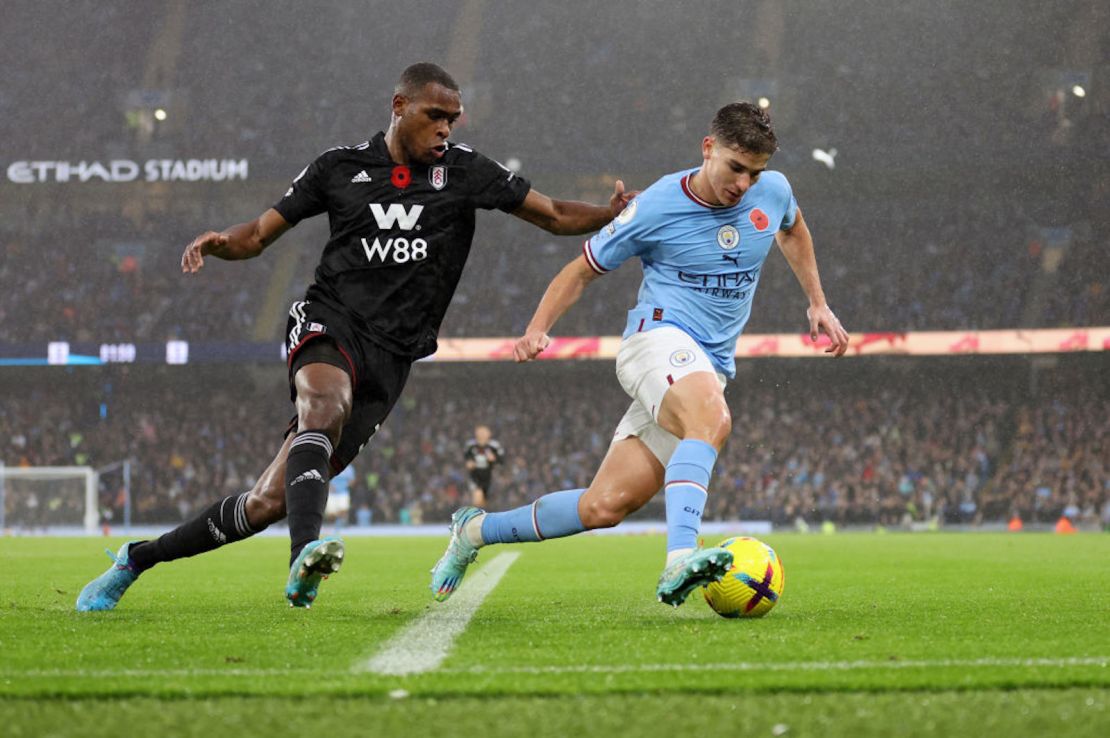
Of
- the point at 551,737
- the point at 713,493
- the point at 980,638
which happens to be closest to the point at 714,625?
the point at 980,638

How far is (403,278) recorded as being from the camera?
4871 millimetres

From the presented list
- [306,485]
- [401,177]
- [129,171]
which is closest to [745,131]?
[401,177]

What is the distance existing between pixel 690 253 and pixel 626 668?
7.58 feet

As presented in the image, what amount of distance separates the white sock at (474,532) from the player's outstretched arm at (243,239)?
132 centimetres

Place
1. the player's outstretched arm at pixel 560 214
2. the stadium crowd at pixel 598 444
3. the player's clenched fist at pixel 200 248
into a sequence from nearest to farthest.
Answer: the player's clenched fist at pixel 200 248, the player's outstretched arm at pixel 560 214, the stadium crowd at pixel 598 444

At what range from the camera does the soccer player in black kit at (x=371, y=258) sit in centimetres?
467

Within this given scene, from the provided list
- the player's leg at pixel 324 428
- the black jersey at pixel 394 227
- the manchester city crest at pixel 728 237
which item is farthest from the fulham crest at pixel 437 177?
the manchester city crest at pixel 728 237

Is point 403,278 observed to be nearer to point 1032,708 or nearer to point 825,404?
point 1032,708

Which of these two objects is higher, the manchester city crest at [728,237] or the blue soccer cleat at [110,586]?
the manchester city crest at [728,237]

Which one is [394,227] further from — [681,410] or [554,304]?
[681,410]

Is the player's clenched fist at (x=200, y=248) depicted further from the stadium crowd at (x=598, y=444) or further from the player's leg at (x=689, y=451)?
the stadium crowd at (x=598, y=444)

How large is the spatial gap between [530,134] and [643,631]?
2774cm

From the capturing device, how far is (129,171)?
98.9 feet

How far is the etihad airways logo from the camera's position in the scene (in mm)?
4875
